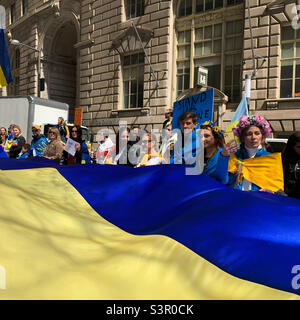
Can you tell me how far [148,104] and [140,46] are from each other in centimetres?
293

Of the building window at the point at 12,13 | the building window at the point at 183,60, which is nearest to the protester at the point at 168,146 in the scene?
the building window at the point at 183,60

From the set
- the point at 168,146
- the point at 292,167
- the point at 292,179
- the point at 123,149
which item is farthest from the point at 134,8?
the point at 292,179

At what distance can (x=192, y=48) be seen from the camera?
607 inches

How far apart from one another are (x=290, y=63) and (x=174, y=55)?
539 cm

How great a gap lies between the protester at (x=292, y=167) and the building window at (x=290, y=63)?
10.1 m

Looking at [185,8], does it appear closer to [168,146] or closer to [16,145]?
[16,145]

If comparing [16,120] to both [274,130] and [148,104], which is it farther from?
[274,130]

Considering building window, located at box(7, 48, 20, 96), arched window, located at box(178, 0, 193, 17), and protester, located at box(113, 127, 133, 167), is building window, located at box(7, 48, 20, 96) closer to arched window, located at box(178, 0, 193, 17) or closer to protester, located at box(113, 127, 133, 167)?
arched window, located at box(178, 0, 193, 17)

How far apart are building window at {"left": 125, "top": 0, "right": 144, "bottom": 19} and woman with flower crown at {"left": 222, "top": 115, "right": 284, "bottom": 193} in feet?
49.3

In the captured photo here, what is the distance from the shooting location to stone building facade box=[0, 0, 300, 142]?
504 inches

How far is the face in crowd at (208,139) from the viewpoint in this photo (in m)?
3.69

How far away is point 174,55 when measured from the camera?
16.0m

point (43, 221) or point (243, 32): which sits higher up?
point (243, 32)

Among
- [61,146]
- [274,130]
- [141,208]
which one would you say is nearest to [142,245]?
[141,208]
